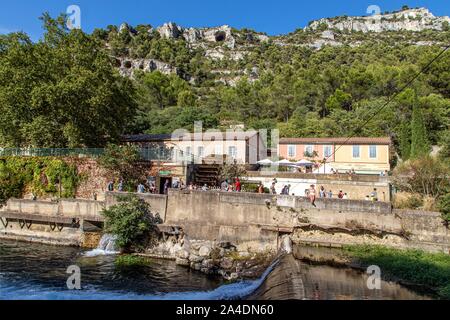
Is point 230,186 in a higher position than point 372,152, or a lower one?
lower

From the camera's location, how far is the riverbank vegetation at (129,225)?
73.6 feet

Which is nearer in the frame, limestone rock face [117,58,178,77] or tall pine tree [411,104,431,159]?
tall pine tree [411,104,431,159]

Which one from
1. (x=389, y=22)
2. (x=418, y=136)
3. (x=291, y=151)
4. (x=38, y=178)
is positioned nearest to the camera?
(x=38, y=178)

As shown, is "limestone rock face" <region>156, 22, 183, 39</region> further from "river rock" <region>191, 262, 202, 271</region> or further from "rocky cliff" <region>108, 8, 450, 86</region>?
"river rock" <region>191, 262, 202, 271</region>

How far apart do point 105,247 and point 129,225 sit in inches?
117

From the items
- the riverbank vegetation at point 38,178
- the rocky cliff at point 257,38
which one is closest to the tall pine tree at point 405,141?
the riverbank vegetation at point 38,178

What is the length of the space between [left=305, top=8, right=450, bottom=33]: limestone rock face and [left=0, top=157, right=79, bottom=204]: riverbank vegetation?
166m

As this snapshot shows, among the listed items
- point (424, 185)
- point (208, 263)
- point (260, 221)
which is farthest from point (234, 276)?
point (424, 185)

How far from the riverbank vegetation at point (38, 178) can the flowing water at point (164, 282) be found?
9.53m

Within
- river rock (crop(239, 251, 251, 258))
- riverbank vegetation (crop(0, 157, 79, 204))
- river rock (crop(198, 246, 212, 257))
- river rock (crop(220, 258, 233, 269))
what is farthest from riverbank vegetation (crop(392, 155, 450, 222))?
riverbank vegetation (crop(0, 157, 79, 204))

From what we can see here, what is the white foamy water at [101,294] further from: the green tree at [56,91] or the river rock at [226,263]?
the green tree at [56,91]

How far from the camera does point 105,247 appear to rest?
23734mm

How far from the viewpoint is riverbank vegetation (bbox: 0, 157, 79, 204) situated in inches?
1198

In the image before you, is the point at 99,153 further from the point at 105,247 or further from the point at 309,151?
the point at 309,151
